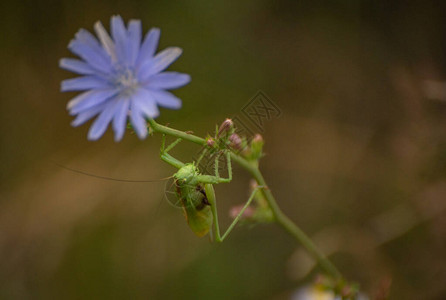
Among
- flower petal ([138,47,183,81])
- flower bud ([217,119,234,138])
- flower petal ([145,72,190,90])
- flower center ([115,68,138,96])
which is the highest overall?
flower center ([115,68,138,96])

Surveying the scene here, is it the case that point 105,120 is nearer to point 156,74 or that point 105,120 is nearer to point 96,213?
point 156,74

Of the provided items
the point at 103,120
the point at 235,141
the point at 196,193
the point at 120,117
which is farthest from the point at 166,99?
the point at 196,193

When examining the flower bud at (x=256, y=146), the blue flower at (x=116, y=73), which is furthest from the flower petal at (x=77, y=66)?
the flower bud at (x=256, y=146)

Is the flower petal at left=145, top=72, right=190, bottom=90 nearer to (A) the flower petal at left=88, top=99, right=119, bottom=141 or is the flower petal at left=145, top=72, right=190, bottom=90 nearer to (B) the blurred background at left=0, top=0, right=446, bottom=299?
(A) the flower petal at left=88, top=99, right=119, bottom=141

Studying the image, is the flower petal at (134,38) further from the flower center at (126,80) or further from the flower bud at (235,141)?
the flower bud at (235,141)

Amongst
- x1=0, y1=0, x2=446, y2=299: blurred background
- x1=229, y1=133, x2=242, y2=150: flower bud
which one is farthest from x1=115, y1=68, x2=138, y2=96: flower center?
x1=0, y1=0, x2=446, y2=299: blurred background

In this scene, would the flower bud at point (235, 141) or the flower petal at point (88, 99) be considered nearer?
the flower petal at point (88, 99)

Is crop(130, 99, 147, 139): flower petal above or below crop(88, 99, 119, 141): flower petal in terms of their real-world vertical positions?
below
